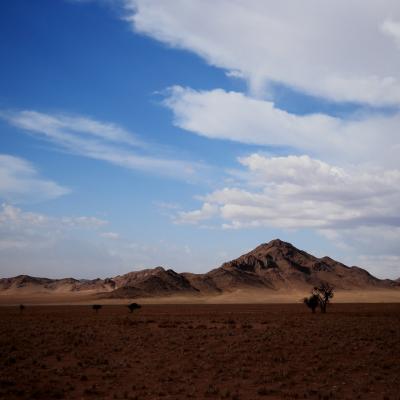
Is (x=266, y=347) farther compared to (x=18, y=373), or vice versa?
(x=266, y=347)

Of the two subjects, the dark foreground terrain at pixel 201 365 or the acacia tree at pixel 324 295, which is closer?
the dark foreground terrain at pixel 201 365

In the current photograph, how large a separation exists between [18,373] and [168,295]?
141 meters

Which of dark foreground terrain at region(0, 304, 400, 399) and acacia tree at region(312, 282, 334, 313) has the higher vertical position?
acacia tree at region(312, 282, 334, 313)

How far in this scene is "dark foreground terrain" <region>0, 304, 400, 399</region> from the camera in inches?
753

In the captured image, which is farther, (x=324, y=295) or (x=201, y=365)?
(x=324, y=295)

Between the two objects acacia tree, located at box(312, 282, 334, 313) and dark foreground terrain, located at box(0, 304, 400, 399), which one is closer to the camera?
dark foreground terrain, located at box(0, 304, 400, 399)

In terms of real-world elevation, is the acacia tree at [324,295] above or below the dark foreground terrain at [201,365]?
above

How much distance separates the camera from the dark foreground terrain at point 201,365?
62.7 feet

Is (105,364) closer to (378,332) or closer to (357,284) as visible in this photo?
(378,332)

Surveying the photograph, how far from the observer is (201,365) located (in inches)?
942

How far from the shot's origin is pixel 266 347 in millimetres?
28781

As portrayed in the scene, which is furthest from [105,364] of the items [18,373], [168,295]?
[168,295]

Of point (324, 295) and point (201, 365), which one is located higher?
point (324, 295)

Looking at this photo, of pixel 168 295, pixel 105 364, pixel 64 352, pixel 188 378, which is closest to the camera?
pixel 188 378
